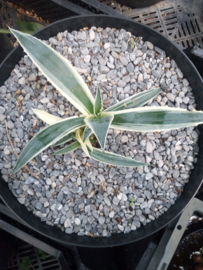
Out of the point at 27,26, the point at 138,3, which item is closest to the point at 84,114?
the point at 27,26

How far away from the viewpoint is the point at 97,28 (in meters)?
0.95

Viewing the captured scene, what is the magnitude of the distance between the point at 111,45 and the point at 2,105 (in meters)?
0.46

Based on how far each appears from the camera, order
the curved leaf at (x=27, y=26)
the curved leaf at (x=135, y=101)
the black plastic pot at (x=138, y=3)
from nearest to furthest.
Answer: the curved leaf at (x=135, y=101), the curved leaf at (x=27, y=26), the black plastic pot at (x=138, y=3)

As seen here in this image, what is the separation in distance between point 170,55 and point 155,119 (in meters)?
0.40

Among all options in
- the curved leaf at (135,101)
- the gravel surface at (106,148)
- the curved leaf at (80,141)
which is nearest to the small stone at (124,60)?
the gravel surface at (106,148)

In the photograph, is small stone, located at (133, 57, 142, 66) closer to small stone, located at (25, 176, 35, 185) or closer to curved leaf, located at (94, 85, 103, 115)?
curved leaf, located at (94, 85, 103, 115)

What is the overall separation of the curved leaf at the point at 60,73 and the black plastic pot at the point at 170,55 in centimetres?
24

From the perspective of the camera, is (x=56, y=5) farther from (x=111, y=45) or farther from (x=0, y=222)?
(x=0, y=222)

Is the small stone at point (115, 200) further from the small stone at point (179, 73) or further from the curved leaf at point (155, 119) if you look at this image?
the small stone at point (179, 73)

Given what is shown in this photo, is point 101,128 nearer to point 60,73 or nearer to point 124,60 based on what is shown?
point 60,73

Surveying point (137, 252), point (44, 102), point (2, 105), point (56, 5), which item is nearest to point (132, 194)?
point (137, 252)

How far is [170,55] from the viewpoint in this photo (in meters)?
0.95

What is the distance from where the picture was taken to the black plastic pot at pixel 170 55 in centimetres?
87

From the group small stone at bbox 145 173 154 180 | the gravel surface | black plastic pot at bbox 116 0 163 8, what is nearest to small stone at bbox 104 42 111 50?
the gravel surface
